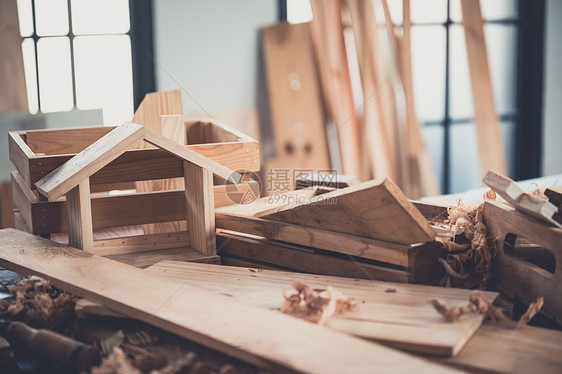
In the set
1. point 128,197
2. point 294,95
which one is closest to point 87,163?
point 128,197

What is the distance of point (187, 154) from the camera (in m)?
1.48

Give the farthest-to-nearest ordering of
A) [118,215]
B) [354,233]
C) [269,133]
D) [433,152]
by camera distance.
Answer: [433,152], [269,133], [118,215], [354,233]

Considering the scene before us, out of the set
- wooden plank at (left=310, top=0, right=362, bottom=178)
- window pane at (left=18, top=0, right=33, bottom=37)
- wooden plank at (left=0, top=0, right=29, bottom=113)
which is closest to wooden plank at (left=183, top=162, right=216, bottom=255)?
wooden plank at (left=0, top=0, right=29, bottom=113)

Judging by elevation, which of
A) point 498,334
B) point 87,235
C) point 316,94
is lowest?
point 498,334

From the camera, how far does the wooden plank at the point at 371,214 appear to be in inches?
48.6

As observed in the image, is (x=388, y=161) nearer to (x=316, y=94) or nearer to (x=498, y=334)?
(x=316, y=94)

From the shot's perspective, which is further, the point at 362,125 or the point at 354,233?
the point at 362,125

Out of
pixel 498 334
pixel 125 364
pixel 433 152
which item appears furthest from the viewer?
pixel 433 152

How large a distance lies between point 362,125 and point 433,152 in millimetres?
693

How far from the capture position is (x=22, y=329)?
1097mm

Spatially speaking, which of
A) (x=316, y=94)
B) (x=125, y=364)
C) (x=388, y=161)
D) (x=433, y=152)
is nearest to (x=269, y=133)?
(x=316, y=94)

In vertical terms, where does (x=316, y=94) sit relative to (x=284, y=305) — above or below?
above

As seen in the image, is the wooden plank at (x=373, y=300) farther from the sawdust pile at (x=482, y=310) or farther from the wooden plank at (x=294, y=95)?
the wooden plank at (x=294, y=95)

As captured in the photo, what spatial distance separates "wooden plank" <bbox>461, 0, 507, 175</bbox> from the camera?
3537 mm
